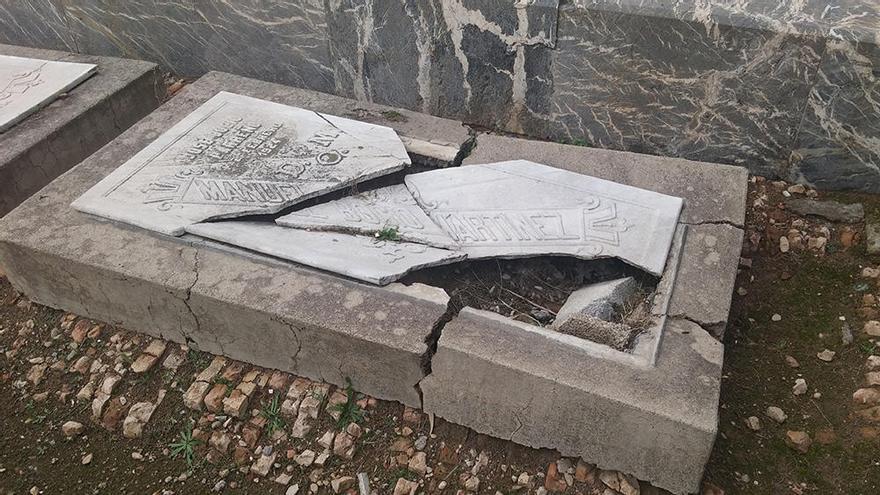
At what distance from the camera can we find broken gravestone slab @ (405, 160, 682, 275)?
9.82 ft

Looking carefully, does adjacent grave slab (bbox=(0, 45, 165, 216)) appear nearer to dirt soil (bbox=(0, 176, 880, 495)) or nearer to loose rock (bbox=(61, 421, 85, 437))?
dirt soil (bbox=(0, 176, 880, 495))

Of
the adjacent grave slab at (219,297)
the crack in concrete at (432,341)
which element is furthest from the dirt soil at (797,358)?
the adjacent grave slab at (219,297)

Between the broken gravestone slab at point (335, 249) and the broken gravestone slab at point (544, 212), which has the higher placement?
the broken gravestone slab at point (335, 249)

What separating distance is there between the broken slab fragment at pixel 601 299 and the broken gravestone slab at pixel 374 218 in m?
0.52

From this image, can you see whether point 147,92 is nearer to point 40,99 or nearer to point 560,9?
point 40,99

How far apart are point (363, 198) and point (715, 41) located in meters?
1.79

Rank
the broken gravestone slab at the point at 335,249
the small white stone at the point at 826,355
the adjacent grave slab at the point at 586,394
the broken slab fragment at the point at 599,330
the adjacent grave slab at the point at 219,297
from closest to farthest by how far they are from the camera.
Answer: the adjacent grave slab at the point at 586,394 → the broken slab fragment at the point at 599,330 → the adjacent grave slab at the point at 219,297 → the broken gravestone slab at the point at 335,249 → the small white stone at the point at 826,355

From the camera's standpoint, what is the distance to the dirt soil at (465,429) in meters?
2.71

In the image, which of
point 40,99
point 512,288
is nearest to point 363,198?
point 512,288

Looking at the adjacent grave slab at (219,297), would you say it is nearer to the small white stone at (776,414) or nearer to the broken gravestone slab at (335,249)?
the broken gravestone slab at (335,249)

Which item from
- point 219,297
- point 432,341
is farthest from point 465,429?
point 219,297

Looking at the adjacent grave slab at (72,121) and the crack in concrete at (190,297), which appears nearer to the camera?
the crack in concrete at (190,297)

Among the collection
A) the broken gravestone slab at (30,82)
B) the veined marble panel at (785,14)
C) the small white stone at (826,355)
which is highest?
the veined marble panel at (785,14)

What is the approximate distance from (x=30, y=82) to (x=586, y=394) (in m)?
3.53
